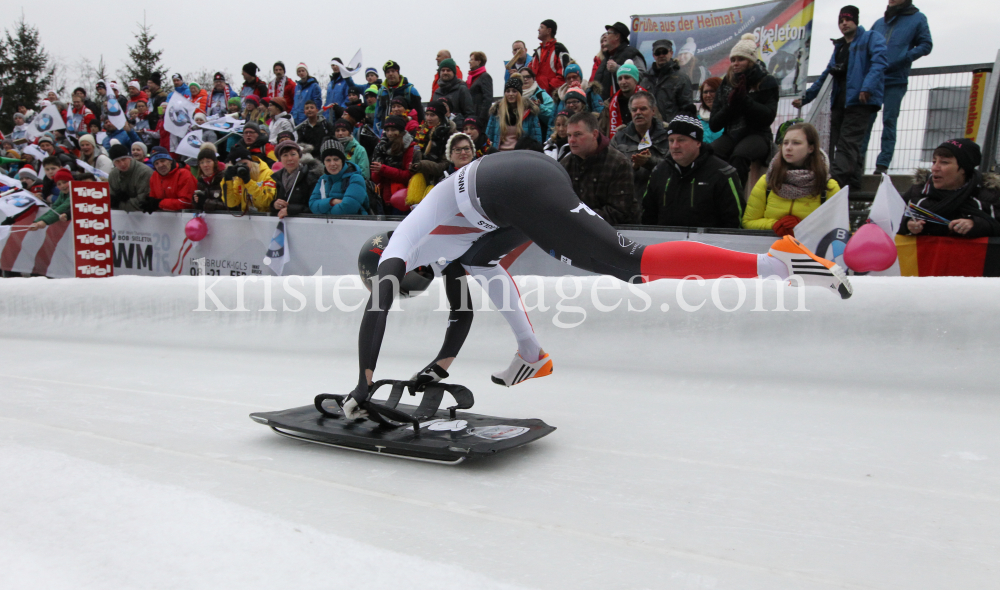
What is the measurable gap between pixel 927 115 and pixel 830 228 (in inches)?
113

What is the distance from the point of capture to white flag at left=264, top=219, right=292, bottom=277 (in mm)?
5812

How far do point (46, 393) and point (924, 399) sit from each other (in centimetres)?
387

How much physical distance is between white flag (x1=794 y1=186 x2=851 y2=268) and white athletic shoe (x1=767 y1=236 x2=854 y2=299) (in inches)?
75.1

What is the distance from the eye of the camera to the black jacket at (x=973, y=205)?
3.54 meters

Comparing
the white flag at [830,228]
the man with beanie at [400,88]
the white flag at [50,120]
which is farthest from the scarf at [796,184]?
the white flag at [50,120]

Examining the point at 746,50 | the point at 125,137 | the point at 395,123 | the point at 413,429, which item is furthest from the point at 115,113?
the point at 413,429

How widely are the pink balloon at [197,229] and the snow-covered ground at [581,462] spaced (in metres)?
2.51

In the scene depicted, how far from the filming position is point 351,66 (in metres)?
9.04

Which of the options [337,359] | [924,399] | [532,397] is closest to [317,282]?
[337,359]

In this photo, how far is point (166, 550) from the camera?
1.55 m

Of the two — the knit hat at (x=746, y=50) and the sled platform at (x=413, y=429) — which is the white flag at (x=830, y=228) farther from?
the sled platform at (x=413, y=429)

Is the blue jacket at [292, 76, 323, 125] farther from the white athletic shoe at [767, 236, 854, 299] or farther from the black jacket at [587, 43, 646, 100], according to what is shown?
the white athletic shoe at [767, 236, 854, 299]

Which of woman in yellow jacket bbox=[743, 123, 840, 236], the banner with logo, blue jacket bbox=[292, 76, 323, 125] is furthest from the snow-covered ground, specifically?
blue jacket bbox=[292, 76, 323, 125]

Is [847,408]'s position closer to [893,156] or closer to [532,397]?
[532,397]
